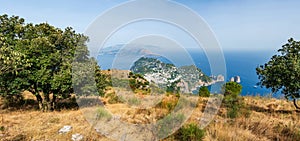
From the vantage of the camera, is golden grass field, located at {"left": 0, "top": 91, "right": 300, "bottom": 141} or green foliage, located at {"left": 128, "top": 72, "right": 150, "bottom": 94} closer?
golden grass field, located at {"left": 0, "top": 91, "right": 300, "bottom": 141}

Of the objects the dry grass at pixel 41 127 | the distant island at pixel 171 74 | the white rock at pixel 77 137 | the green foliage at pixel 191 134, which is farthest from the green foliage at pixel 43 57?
the green foliage at pixel 191 134

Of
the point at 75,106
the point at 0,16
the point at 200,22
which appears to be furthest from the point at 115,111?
the point at 0,16

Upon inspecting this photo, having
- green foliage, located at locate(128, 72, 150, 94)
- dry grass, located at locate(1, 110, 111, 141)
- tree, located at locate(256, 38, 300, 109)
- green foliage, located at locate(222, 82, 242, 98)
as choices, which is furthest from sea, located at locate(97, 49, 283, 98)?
green foliage, located at locate(128, 72, 150, 94)

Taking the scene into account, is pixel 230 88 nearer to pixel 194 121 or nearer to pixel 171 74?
pixel 171 74

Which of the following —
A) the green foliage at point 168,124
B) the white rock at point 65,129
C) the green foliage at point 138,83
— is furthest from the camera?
the green foliage at point 138,83

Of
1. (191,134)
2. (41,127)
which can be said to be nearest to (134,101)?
(41,127)

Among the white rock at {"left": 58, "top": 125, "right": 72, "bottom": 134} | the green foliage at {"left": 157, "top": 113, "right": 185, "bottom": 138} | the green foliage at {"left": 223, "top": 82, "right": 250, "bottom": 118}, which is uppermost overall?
the green foliage at {"left": 223, "top": 82, "right": 250, "bottom": 118}

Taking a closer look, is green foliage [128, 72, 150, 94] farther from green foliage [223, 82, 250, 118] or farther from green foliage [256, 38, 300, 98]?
green foliage [256, 38, 300, 98]

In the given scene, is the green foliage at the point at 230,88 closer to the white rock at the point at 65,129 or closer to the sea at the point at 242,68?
the sea at the point at 242,68
